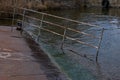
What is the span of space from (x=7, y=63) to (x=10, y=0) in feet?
69.9

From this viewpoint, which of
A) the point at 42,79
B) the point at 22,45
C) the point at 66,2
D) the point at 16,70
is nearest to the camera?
the point at 42,79

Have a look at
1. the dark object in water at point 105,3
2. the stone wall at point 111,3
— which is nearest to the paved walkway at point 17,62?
the dark object in water at point 105,3

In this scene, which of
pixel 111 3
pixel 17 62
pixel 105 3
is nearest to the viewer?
pixel 17 62

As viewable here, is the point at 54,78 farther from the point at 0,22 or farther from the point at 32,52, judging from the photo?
the point at 0,22

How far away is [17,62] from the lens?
906 centimetres

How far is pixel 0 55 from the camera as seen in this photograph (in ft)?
32.0

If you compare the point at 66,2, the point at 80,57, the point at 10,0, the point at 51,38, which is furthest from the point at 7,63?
the point at 66,2

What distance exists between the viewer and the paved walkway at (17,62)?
25.6ft

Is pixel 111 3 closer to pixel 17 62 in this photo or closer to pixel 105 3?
pixel 105 3

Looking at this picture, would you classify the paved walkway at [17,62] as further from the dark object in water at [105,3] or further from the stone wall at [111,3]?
the stone wall at [111,3]

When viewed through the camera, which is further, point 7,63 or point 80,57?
point 80,57

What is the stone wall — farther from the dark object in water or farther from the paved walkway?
the paved walkway

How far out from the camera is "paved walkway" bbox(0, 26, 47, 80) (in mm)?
7801

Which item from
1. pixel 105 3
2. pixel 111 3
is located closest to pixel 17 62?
pixel 105 3
